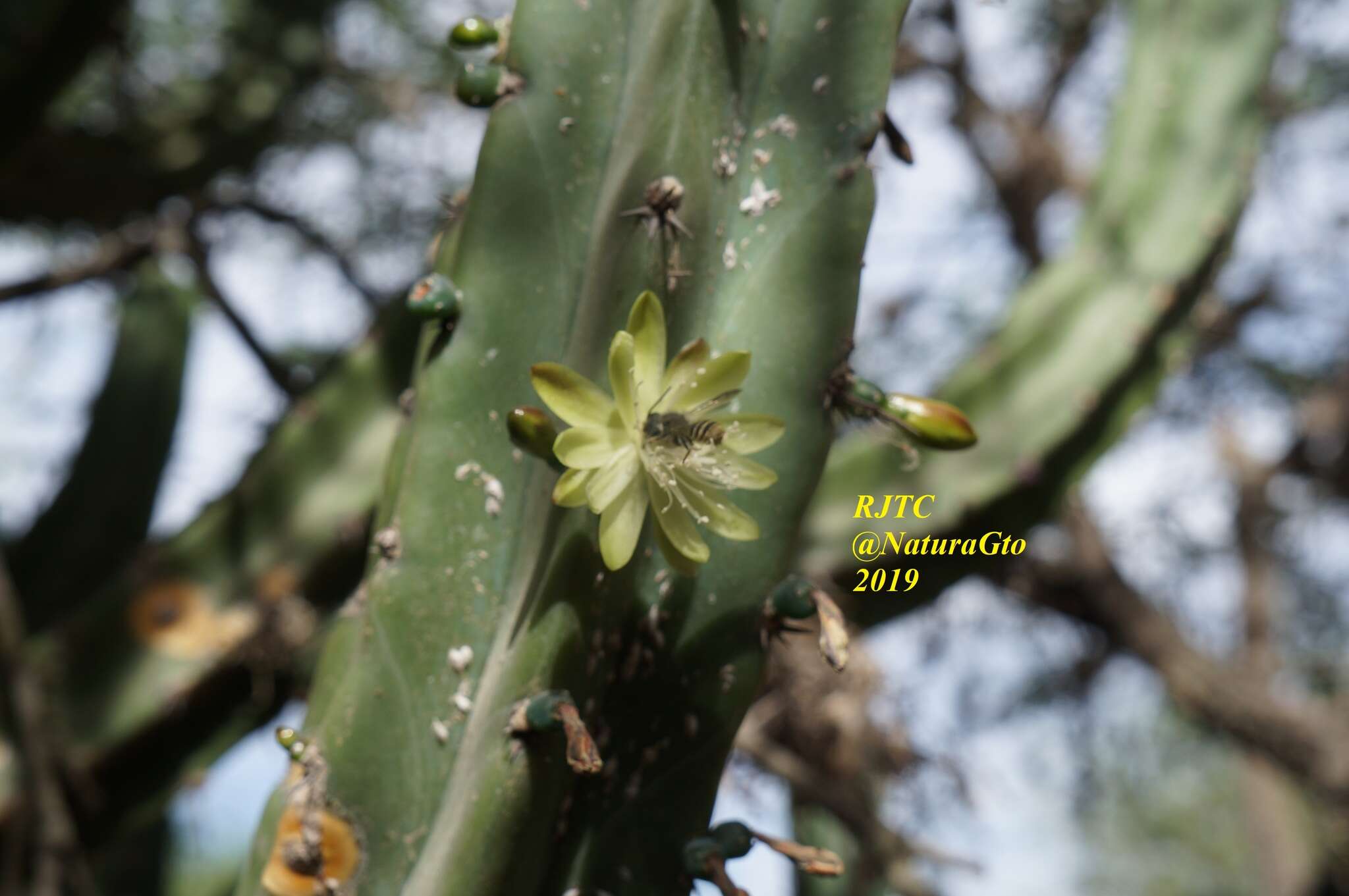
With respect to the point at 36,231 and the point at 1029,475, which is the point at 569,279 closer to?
the point at 1029,475

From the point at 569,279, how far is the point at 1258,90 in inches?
70.6

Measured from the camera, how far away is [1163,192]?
79.2 inches

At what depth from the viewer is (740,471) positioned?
769mm

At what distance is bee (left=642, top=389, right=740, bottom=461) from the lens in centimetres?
75

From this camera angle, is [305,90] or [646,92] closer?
[646,92]

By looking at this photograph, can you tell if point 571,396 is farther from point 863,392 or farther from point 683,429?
point 863,392

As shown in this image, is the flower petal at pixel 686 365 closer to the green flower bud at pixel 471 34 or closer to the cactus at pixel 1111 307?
the green flower bud at pixel 471 34

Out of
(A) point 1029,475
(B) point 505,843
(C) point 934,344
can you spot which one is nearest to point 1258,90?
(A) point 1029,475

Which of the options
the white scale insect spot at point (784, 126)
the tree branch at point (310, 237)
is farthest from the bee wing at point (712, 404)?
the tree branch at point (310, 237)

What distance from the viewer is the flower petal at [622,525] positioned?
710 millimetres

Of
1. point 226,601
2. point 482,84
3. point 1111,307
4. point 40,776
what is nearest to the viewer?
point 482,84

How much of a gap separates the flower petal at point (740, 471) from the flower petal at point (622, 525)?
2.6 inches

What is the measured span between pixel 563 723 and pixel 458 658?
11 cm

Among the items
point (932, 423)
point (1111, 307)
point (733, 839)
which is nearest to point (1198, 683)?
point (1111, 307)
